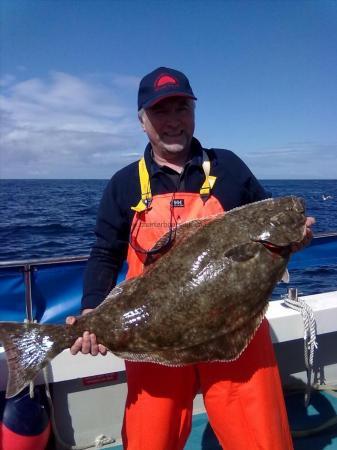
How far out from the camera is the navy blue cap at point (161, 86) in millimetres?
2750

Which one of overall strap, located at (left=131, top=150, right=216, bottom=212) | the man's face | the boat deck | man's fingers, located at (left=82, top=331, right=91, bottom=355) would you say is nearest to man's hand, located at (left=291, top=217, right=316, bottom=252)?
overall strap, located at (left=131, top=150, right=216, bottom=212)

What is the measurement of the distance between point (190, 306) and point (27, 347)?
90cm

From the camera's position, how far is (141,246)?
283cm

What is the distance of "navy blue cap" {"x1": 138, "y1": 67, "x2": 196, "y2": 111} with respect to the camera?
2750mm

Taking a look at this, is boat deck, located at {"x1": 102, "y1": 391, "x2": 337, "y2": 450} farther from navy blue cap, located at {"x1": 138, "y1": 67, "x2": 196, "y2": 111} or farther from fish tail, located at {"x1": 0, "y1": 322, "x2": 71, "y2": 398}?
navy blue cap, located at {"x1": 138, "y1": 67, "x2": 196, "y2": 111}

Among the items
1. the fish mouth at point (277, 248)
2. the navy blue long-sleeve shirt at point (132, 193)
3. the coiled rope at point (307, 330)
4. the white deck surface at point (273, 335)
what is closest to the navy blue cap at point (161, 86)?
the navy blue long-sleeve shirt at point (132, 193)

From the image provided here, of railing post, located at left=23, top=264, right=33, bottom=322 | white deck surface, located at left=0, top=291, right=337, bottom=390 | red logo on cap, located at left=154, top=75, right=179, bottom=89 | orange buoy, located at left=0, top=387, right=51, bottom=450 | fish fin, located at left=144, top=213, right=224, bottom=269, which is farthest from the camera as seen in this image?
railing post, located at left=23, top=264, right=33, bottom=322

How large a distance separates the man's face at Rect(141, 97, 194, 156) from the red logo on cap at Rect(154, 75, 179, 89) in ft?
0.30

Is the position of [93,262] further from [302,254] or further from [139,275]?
[302,254]

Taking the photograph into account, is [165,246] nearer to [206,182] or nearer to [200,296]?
[200,296]

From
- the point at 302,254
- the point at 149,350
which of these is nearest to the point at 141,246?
the point at 149,350

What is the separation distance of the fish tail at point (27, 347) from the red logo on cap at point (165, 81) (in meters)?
1.54

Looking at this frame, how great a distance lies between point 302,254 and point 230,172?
88.1 inches

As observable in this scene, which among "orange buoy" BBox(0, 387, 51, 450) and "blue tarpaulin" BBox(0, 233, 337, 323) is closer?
"orange buoy" BBox(0, 387, 51, 450)
